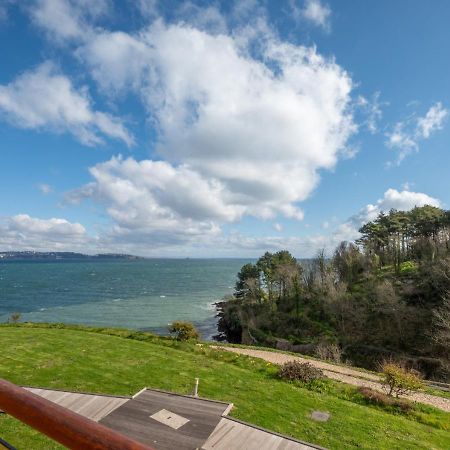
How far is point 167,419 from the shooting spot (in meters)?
9.05

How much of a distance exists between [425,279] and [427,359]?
1298cm

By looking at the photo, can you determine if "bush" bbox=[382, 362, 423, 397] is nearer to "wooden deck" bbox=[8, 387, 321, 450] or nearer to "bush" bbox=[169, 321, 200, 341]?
"wooden deck" bbox=[8, 387, 321, 450]

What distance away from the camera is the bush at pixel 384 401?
16438mm

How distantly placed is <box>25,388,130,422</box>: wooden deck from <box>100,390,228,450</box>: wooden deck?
1.83 feet

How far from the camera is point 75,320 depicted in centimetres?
6012

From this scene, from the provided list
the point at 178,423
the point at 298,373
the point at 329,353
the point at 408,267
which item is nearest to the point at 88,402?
the point at 178,423

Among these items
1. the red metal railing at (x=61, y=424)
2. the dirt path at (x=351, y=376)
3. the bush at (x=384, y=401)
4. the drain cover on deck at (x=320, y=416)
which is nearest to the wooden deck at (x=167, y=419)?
the drain cover on deck at (x=320, y=416)

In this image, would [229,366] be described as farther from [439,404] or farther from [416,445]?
[439,404]

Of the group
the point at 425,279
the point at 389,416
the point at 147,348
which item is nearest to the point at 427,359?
the point at 425,279

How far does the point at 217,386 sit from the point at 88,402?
22.6ft

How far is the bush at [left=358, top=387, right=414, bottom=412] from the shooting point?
16.4 metres

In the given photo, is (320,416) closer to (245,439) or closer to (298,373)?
(298,373)

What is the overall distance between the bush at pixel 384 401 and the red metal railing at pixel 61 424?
18.7m

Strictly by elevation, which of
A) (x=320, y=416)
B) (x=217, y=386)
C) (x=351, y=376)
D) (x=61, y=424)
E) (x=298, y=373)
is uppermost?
(x=61, y=424)
